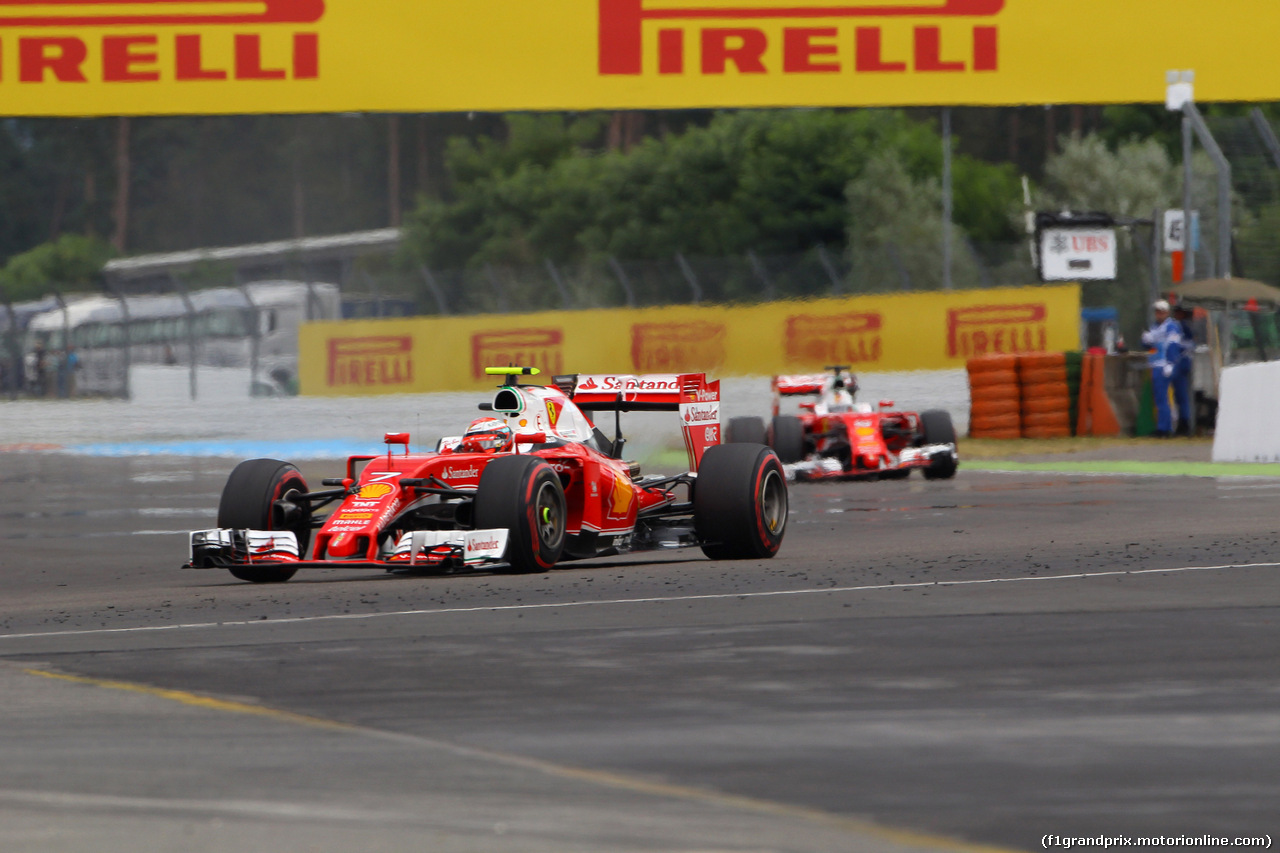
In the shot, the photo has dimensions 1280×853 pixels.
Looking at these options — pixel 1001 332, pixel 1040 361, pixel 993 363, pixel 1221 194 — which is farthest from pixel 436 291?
pixel 1221 194

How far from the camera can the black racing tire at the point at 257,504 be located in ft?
35.8

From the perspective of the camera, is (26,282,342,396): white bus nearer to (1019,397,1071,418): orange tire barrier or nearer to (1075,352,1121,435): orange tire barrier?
(1019,397,1071,418): orange tire barrier

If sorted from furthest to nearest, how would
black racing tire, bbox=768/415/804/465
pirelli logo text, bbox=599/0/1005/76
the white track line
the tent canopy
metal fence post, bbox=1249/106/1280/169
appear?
pirelli logo text, bbox=599/0/1005/76 → metal fence post, bbox=1249/106/1280/169 → the tent canopy → black racing tire, bbox=768/415/804/465 → the white track line

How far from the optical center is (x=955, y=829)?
4.48 metres

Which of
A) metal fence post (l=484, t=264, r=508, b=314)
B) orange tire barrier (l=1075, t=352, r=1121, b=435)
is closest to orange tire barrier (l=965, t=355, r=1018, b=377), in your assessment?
orange tire barrier (l=1075, t=352, r=1121, b=435)

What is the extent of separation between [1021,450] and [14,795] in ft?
71.5

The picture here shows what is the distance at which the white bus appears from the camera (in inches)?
1284

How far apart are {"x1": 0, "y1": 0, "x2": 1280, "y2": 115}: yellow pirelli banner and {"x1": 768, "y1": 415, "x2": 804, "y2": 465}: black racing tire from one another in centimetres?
1261

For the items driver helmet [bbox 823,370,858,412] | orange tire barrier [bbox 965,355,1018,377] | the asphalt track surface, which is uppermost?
orange tire barrier [bbox 965,355,1018,377]

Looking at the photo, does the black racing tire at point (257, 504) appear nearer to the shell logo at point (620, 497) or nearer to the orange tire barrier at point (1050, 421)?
the shell logo at point (620, 497)

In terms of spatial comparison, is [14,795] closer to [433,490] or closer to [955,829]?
[955,829]

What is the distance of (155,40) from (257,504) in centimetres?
2246

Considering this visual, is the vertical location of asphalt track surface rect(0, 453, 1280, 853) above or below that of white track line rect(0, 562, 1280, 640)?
above

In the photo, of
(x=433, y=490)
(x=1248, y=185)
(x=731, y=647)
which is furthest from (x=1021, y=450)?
(x=731, y=647)
